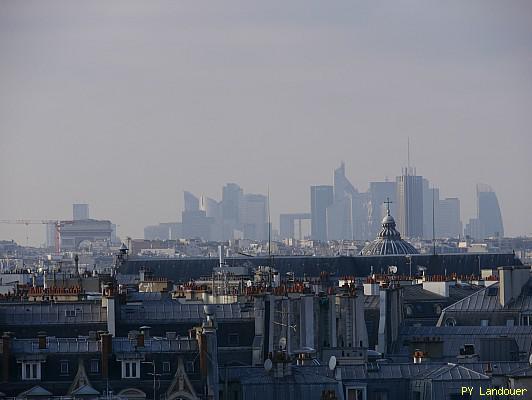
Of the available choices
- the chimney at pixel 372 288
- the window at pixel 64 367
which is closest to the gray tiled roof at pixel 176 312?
the window at pixel 64 367

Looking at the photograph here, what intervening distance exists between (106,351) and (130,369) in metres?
0.51

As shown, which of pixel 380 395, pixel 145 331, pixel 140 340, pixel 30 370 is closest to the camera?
pixel 30 370

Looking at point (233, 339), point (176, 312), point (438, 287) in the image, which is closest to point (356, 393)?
point (233, 339)

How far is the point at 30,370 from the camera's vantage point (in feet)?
148

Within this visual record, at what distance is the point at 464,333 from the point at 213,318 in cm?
1147

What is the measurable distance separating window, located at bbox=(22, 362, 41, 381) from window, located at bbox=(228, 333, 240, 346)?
28.4 ft

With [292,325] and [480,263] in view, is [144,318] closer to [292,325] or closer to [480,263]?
[292,325]

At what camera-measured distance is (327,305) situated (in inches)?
2218

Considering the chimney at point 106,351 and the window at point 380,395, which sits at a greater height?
the chimney at point 106,351

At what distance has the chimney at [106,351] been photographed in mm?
45062

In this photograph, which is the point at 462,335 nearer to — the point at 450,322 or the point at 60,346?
the point at 450,322

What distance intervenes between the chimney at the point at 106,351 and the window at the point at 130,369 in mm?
299

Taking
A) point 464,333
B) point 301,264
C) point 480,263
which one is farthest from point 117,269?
point 464,333

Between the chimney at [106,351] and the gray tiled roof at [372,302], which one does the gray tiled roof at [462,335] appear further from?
the chimney at [106,351]
